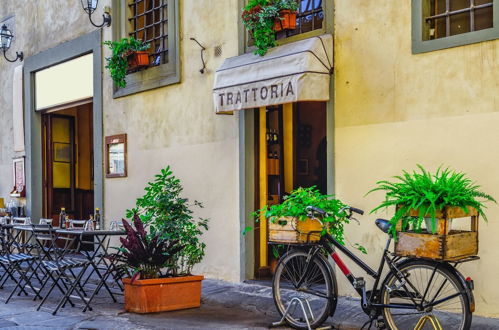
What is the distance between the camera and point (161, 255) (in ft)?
22.2

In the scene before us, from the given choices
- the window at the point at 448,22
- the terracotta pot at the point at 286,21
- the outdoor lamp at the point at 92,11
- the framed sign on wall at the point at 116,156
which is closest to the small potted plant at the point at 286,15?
the terracotta pot at the point at 286,21

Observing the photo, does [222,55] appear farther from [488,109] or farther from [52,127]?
[52,127]

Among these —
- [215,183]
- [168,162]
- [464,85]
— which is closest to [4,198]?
[168,162]

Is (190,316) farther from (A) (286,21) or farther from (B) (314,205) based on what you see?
(A) (286,21)

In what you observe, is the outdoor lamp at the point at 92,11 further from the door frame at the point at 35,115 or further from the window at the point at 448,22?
the window at the point at 448,22

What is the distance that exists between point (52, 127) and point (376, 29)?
8600mm

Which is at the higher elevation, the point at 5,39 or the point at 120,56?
the point at 5,39

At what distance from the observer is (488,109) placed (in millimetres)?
5918

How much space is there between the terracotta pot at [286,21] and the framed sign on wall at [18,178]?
785cm

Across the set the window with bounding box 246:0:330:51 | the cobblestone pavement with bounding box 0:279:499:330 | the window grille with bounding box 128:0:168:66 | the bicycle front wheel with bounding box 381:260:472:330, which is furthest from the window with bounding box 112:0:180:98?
the bicycle front wheel with bounding box 381:260:472:330

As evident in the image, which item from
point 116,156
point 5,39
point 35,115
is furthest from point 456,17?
point 5,39

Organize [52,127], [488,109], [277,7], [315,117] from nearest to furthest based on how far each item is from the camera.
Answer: [488,109], [277,7], [315,117], [52,127]

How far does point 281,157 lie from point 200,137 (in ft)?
3.86

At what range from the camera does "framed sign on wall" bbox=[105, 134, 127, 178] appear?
10.5 metres
